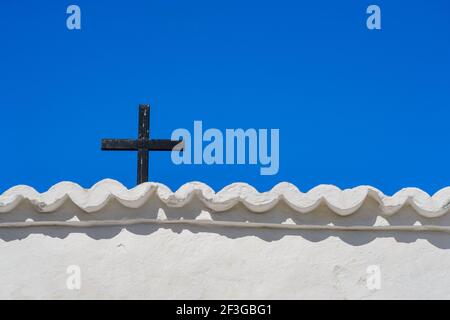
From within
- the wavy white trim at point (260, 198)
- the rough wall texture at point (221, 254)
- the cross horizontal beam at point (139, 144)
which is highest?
the cross horizontal beam at point (139, 144)

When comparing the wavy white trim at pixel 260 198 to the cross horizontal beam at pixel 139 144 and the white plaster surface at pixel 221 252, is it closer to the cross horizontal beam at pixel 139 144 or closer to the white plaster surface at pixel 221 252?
the white plaster surface at pixel 221 252

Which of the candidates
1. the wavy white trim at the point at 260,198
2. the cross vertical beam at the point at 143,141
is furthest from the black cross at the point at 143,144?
the wavy white trim at the point at 260,198

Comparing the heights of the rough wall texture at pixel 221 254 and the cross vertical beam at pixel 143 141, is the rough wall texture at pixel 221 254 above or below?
below

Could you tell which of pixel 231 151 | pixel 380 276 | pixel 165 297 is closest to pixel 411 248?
pixel 380 276

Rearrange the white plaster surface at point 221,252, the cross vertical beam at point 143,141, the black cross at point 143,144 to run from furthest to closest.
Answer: the black cross at point 143,144 → the cross vertical beam at point 143,141 → the white plaster surface at point 221,252

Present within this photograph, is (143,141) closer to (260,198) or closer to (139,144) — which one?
(139,144)

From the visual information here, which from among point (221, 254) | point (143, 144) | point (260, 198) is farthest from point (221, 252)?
point (143, 144)

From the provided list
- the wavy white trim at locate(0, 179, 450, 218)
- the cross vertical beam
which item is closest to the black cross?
the cross vertical beam

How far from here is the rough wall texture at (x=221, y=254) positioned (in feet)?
13.1

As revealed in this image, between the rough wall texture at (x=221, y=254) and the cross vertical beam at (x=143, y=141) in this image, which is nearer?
the rough wall texture at (x=221, y=254)

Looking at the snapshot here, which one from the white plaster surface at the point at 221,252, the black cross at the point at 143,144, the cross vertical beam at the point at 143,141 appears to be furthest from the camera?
the black cross at the point at 143,144

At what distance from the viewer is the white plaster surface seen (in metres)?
3.99
